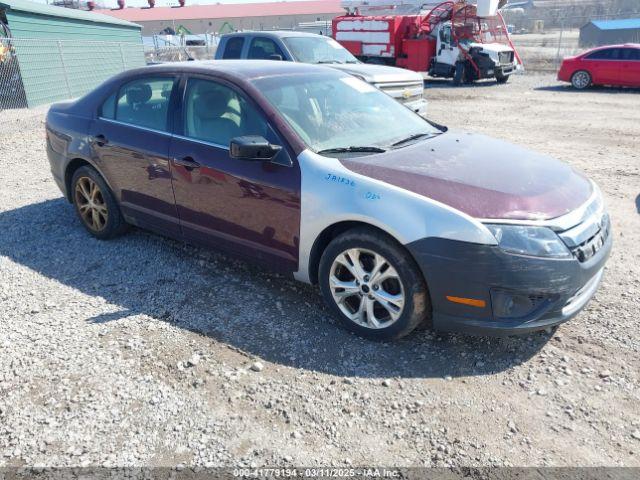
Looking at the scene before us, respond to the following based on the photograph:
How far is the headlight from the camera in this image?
2.83m

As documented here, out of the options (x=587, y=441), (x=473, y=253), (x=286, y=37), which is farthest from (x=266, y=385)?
(x=286, y=37)

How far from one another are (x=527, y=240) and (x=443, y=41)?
17952 mm

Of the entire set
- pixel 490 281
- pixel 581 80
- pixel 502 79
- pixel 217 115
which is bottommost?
pixel 502 79

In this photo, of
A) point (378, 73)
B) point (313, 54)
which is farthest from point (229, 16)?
point (378, 73)

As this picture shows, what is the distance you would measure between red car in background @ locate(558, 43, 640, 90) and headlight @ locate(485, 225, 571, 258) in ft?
53.5

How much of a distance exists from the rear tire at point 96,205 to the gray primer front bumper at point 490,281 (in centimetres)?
312

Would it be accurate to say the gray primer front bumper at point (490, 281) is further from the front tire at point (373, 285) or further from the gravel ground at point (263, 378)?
the gravel ground at point (263, 378)

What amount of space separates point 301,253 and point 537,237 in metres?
1.52

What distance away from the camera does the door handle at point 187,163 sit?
3.94 m

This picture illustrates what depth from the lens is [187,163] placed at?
3984 mm

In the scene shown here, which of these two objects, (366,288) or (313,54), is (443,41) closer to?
(313,54)

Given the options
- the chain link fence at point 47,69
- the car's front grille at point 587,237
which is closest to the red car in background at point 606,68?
the car's front grille at point 587,237

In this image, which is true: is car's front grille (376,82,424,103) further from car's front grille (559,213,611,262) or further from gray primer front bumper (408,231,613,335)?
gray primer front bumper (408,231,613,335)

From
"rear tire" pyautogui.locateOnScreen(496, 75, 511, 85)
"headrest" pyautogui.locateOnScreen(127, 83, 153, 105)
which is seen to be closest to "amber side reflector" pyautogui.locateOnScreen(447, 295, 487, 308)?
"headrest" pyautogui.locateOnScreen(127, 83, 153, 105)
